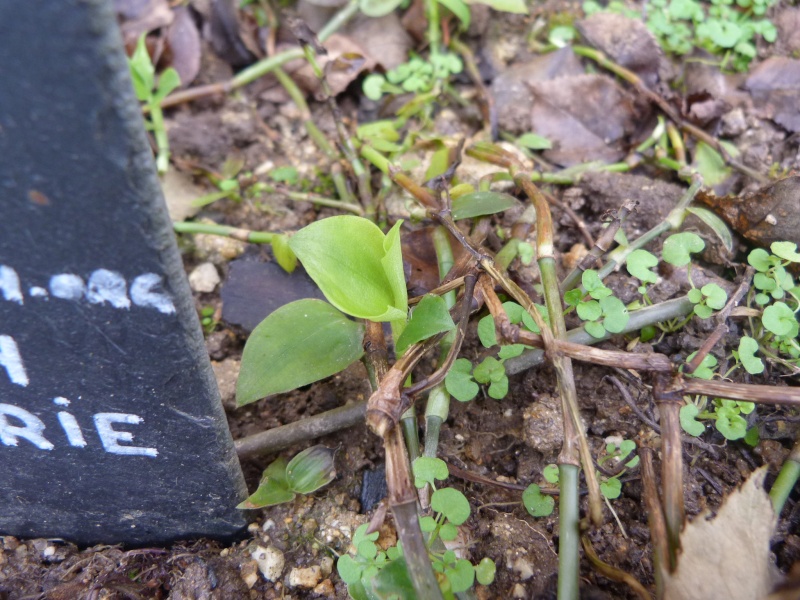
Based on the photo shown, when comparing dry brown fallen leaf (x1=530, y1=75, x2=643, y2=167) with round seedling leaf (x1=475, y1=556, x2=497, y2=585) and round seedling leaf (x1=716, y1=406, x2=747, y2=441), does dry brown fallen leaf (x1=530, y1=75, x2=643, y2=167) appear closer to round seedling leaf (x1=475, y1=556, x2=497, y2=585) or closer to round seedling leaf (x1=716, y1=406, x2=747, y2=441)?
round seedling leaf (x1=716, y1=406, x2=747, y2=441)

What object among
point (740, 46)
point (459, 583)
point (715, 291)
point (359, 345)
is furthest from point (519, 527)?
point (740, 46)

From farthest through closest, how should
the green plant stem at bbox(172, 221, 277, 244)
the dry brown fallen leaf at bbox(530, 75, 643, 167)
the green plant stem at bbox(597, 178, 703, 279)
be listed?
the dry brown fallen leaf at bbox(530, 75, 643, 167) → the green plant stem at bbox(172, 221, 277, 244) → the green plant stem at bbox(597, 178, 703, 279)

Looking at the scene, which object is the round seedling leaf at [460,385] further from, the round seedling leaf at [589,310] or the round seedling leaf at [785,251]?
the round seedling leaf at [785,251]

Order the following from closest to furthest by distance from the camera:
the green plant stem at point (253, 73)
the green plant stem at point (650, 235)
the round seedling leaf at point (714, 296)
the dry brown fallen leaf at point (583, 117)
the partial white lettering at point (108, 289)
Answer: the partial white lettering at point (108, 289) → the round seedling leaf at point (714, 296) → the green plant stem at point (650, 235) → the dry brown fallen leaf at point (583, 117) → the green plant stem at point (253, 73)

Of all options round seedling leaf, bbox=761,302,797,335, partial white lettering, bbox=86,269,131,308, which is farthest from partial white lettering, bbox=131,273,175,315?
round seedling leaf, bbox=761,302,797,335

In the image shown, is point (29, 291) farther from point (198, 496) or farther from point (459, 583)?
point (459, 583)

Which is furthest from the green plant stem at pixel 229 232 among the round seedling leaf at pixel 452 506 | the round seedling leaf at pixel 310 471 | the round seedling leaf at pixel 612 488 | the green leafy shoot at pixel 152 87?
the round seedling leaf at pixel 612 488
